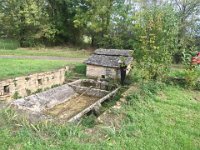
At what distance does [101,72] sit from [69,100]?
11.1 ft

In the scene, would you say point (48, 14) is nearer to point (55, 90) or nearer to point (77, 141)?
point (55, 90)

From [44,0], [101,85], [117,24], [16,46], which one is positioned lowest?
[101,85]

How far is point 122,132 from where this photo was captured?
17.0 feet

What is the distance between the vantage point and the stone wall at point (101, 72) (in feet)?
43.5

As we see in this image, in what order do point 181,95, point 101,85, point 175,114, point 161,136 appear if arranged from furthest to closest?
point 101,85 < point 181,95 < point 175,114 < point 161,136

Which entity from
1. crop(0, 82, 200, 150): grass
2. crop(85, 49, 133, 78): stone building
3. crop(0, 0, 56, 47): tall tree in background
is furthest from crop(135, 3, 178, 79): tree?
crop(0, 0, 56, 47): tall tree in background

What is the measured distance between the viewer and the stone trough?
884cm

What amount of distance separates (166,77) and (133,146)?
6.56 m

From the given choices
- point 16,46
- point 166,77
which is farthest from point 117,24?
point 166,77

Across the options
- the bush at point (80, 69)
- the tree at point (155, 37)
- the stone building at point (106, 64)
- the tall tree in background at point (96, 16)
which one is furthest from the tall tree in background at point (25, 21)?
the tree at point (155, 37)

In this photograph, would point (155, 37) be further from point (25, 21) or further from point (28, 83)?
point (25, 21)

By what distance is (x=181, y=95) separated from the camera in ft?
28.2

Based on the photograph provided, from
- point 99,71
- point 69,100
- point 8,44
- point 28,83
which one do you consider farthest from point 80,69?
point 8,44

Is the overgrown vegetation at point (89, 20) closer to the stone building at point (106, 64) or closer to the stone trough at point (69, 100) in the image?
the stone building at point (106, 64)
